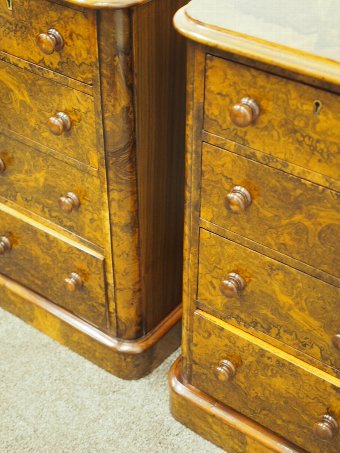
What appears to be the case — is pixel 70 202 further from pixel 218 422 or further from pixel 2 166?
pixel 218 422

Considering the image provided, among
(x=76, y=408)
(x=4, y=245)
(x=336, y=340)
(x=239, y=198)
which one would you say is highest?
(x=239, y=198)

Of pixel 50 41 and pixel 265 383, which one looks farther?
pixel 265 383

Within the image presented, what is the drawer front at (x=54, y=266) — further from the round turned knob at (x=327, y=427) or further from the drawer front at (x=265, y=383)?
the round turned knob at (x=327, y=427)

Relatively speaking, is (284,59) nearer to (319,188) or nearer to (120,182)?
(319,188)

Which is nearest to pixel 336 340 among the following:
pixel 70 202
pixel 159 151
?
pixel 159 151

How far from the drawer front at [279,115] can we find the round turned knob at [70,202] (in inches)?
18.7

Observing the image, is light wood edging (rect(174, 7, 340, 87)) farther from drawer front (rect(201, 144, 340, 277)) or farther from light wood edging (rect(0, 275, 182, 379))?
light wood edging (rect(0, 275, 182, 379))

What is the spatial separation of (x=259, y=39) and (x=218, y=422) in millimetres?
893

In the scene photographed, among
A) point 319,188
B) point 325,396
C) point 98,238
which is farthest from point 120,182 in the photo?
point 325,396

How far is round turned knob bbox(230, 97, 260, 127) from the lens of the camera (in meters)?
1.04

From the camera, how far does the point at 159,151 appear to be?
4.59 feet

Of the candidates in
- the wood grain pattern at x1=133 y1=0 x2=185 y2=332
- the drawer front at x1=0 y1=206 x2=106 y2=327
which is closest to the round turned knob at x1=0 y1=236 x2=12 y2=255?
the drawer front at x1=0 y1=206 x2=106 y2=327

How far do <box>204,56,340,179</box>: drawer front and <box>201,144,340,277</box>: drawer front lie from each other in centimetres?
4

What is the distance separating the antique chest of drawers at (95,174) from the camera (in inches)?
48.4
